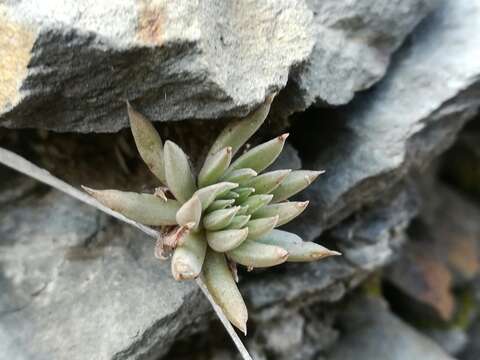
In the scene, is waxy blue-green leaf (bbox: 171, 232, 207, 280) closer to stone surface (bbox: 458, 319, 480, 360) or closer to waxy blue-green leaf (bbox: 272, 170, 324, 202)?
waxy blue-green leaf (bbox: 272, 170, 324, 202)

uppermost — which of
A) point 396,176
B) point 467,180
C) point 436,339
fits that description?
point 396,176

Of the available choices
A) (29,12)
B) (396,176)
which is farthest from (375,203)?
(29,12)

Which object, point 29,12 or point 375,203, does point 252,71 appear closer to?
point 29,12

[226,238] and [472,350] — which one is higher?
[226,238]

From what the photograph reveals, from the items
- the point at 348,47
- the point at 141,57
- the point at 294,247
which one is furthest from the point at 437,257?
the point at 141,57

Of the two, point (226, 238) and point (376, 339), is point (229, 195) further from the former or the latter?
point (376, 339)

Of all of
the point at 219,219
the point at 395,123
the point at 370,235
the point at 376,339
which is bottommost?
the point at 376,339

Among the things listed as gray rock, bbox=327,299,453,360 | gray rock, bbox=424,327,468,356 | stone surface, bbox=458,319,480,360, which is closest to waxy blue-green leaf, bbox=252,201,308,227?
gray rock, bbox=327,299,453,360
